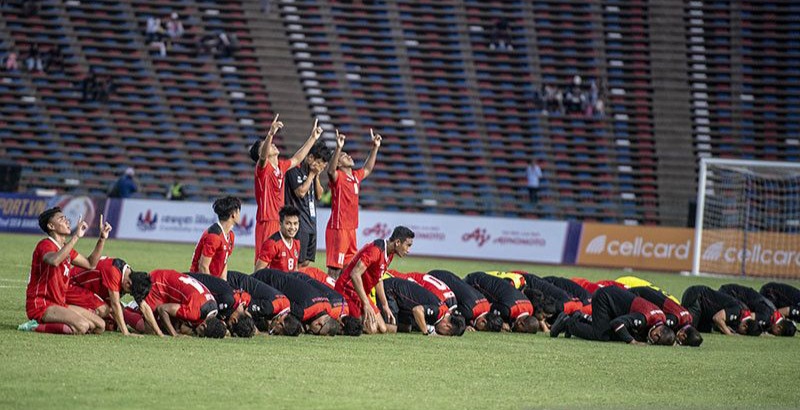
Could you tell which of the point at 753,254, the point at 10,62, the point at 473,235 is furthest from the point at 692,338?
the point at 10,62

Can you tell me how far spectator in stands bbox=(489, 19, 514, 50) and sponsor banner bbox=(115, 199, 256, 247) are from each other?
13171 millimetres

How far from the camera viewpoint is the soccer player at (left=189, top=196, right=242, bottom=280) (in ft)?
42.8

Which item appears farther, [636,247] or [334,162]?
Answer: [636,247]

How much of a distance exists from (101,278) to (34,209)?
21366mm

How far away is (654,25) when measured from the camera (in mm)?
42344

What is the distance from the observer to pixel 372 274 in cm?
1380

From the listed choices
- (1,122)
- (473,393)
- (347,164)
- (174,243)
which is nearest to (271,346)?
(473,393)

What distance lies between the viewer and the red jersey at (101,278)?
37.6 feet

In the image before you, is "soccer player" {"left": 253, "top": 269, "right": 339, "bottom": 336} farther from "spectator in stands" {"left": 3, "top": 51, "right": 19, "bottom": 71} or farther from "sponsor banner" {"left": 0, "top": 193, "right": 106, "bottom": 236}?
"spectator in stands" {"left": 3, "top": 51, "right": 19, "bottom": 71}

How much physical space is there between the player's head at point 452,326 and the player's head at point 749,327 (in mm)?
4546

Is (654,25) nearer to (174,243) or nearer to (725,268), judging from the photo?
(725,268)

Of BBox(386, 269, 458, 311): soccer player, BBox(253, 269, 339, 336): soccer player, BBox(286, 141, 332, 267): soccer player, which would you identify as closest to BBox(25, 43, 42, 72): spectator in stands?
BBox(286, 141, 332, 267): soccer player

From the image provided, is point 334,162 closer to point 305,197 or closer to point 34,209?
point 305,197

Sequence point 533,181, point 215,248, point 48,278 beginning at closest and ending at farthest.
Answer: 1. point 48,278
2. point 215,248
3. point 533,181
